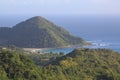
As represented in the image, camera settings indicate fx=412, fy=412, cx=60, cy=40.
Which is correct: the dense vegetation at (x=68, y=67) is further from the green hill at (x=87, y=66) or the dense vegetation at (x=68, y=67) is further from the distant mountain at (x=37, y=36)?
the distant mountain at (x=37, y=36)

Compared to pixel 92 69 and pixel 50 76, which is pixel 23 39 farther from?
pixel 50 76

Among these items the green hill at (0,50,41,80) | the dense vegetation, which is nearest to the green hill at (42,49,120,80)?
the dense vegetation

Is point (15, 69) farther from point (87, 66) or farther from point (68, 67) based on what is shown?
point (87, 66)

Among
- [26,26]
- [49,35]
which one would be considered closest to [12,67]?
[49,35]

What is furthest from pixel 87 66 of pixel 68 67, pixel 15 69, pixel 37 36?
pixel 37 36

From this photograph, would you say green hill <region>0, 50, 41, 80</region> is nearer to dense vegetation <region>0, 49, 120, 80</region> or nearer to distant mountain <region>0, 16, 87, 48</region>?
dense vegetation <region>0, 49, 120, 80</region>

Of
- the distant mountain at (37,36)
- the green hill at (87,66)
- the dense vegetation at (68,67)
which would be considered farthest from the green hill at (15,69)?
the distant mountain at (37,36)
